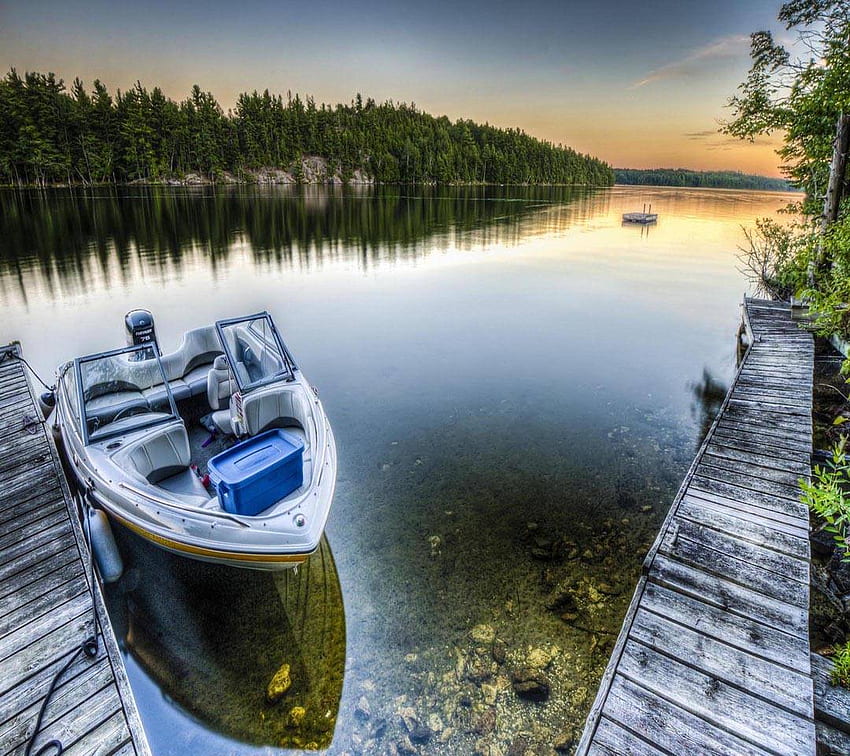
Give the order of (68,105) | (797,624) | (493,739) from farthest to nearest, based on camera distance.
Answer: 1. (68,105)
2. (493,739)
3. (797,624)

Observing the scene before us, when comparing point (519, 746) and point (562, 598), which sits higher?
point (562, 598)

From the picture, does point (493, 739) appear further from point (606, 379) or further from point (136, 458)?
point (606, 379)

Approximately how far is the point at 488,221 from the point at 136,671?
45659mm

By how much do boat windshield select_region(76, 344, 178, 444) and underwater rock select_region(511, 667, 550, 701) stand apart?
16.6 feet

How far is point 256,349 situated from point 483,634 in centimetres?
547

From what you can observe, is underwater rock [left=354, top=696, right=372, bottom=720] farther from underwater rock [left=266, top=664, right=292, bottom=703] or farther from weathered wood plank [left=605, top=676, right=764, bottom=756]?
weathered wood plank [left=605, top=676, right=764, bottom=756]

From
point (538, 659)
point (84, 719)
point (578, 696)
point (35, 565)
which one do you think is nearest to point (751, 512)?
point (578, 696)

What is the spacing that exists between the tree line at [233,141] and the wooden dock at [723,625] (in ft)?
290

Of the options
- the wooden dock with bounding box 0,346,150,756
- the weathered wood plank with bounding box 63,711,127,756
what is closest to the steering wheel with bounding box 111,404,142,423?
the wooden dock with bounding box 0,346,150,756

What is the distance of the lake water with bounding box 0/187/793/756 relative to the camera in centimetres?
420

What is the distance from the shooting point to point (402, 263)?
25547mm

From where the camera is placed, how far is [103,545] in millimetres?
5250

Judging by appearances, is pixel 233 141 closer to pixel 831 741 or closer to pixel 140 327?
pixel 140 327

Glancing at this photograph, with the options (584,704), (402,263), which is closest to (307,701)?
(584,704)
